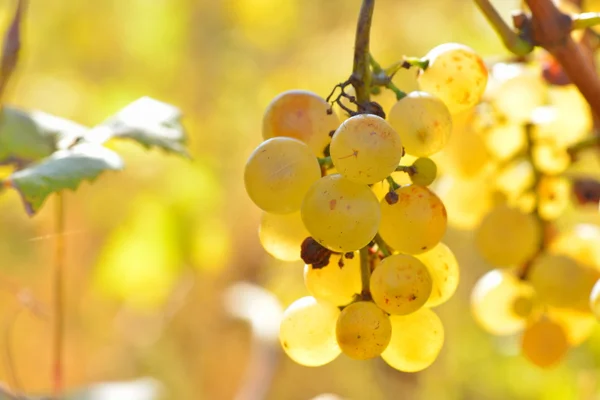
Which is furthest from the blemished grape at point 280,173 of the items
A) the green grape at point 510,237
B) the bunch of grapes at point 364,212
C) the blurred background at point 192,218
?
the blurred background at point 192,218

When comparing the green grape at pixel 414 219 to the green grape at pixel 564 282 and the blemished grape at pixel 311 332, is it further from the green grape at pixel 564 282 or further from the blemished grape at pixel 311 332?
the green grape at pixel 564 282

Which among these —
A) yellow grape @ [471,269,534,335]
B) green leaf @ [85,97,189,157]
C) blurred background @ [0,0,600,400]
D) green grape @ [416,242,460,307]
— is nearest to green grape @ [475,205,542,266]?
yellow grape @ [471,269,534,335]

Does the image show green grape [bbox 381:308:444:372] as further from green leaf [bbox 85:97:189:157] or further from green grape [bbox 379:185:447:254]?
green leaf [bbox 85:97:189:157]

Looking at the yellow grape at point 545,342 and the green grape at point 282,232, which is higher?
the green grape at point 282,232

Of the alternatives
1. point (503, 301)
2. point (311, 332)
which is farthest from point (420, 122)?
point (503, 301)

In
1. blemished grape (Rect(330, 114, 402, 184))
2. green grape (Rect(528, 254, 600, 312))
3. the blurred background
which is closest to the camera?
blemished grape (Rect(330, 114, 402, 184))

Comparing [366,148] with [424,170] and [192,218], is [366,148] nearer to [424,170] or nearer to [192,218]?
[424,170]
